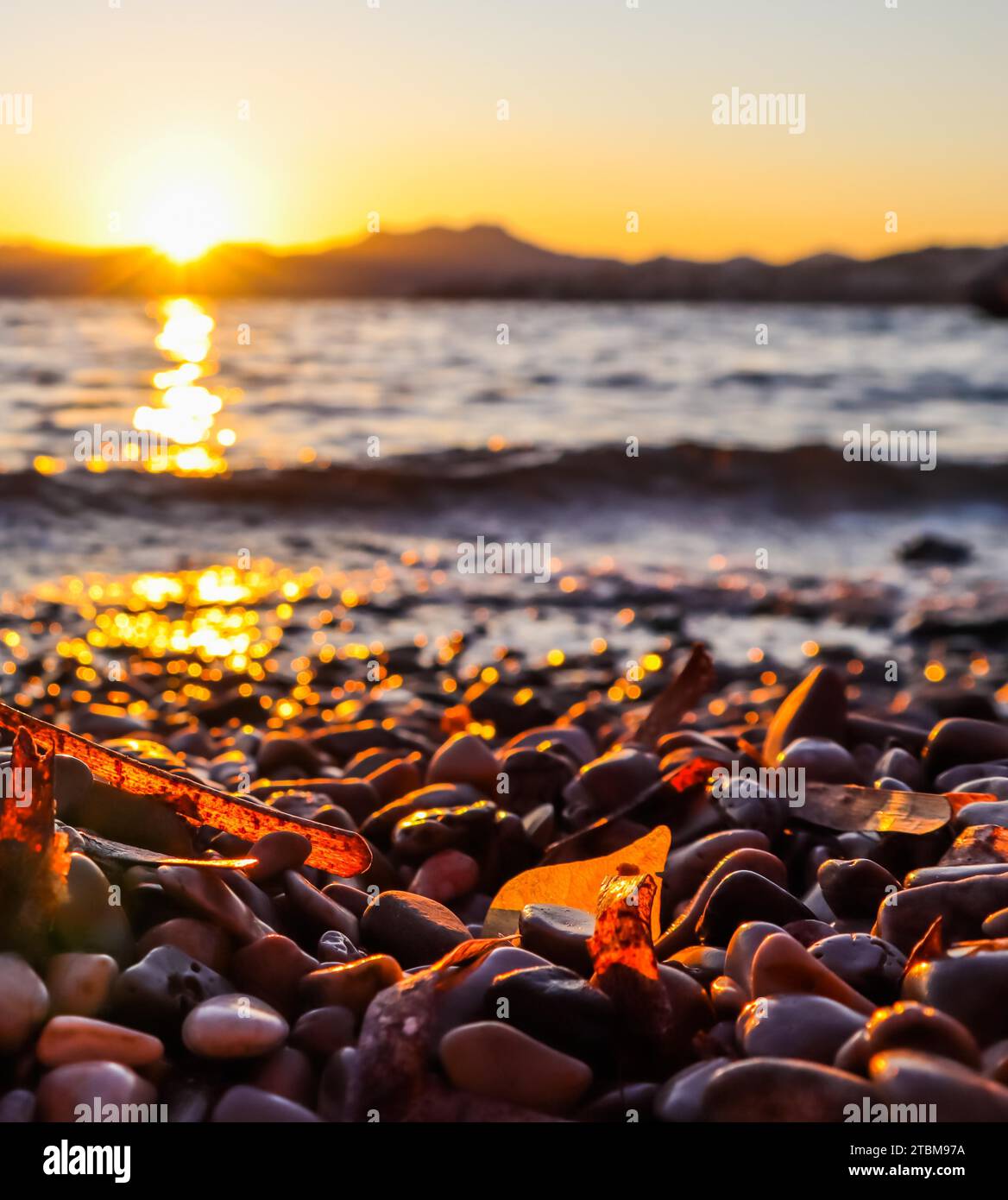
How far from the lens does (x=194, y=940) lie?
178cm

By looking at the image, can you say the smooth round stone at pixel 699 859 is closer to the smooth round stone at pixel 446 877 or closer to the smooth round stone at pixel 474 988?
the smooth round stone at pixel 446 877

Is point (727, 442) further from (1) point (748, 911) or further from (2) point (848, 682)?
(1) point (748, 911)

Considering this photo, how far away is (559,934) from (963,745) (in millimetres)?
1495

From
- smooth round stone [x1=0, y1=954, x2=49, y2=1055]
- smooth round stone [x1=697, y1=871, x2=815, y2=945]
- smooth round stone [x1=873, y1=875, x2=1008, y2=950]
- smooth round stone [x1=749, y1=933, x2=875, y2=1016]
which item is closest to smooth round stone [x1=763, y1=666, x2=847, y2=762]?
smooth round stone [x1=697, y1=871, x2=815, y2=945]

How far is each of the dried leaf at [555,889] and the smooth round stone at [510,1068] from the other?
549 millimetres

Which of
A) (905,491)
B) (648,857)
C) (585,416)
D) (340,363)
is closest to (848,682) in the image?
(648,857)

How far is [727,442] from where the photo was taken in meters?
12.5

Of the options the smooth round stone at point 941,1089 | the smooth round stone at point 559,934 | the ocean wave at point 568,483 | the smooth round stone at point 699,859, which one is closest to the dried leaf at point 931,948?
the smooth round stone at point 941,1089

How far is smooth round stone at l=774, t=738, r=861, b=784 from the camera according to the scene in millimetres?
2783

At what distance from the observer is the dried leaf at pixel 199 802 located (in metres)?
2.11

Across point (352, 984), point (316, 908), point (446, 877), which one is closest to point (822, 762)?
point (446, 877)

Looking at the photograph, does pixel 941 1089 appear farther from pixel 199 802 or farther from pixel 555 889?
pixel 199 802

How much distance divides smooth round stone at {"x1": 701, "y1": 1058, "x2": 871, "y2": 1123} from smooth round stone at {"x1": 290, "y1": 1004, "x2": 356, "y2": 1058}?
0.54m

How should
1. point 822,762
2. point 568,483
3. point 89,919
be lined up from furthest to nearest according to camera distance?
1. point 568,483
2. point 822,762
3. point 89,919
